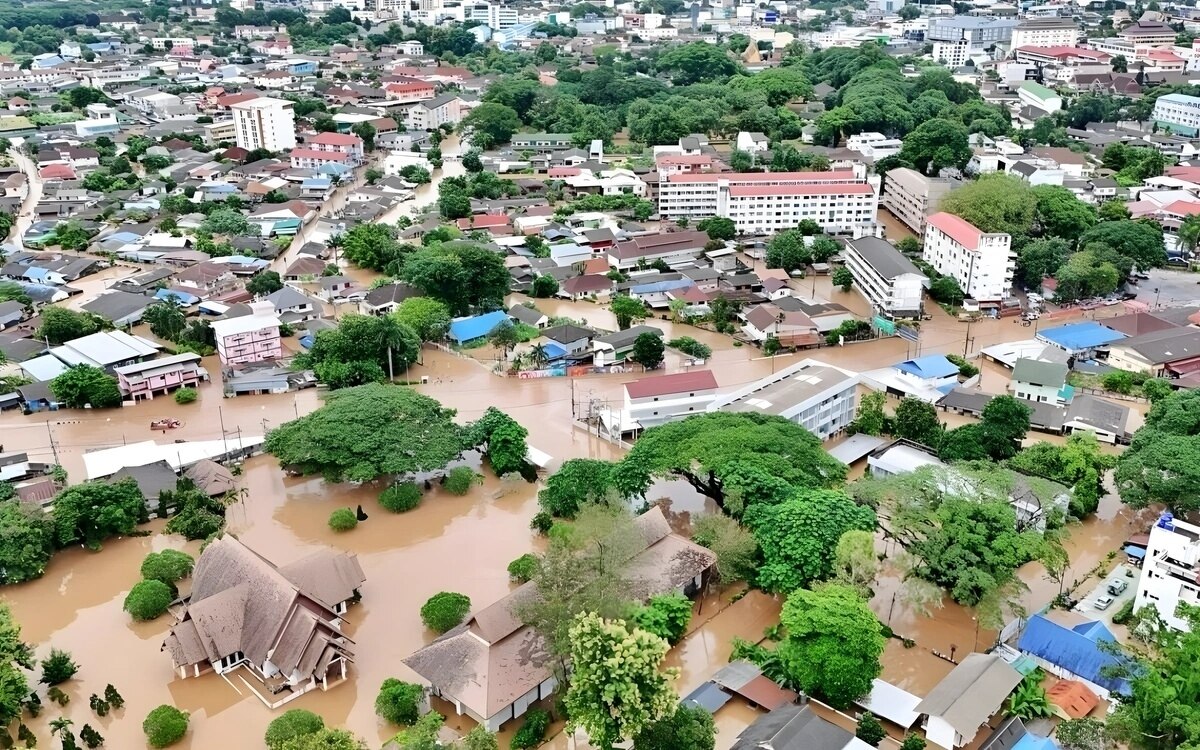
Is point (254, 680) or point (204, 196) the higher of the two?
point (204, 196)

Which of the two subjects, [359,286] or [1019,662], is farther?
[359,286]

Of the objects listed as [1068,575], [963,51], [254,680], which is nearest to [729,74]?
[963,51]

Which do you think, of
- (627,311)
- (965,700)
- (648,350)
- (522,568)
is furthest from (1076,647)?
(627,311)

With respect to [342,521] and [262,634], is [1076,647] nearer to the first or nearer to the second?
[262,634]

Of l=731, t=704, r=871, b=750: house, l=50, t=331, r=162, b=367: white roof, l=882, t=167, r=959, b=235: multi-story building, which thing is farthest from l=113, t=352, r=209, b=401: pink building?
l=882, t=167, r=959, b=235: multi-story building

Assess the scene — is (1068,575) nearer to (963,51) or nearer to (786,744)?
(786,744)

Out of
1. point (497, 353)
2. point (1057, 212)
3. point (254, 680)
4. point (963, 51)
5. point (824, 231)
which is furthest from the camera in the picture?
point (963, 51)

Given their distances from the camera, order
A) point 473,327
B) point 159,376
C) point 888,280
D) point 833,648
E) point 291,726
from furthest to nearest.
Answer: point 888,280, point 473,327, point 159,376, point 833,648, point 291,726
